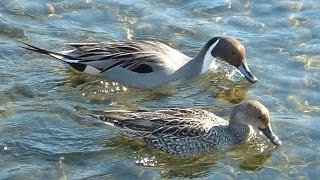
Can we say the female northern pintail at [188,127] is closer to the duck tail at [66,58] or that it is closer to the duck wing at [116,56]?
the duck wing at [116,56]

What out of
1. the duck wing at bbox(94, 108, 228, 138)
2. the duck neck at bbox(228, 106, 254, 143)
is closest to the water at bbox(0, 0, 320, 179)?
the duck neck at bbox(228, 106, 254, 143)

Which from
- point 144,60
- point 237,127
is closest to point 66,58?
point 144,60

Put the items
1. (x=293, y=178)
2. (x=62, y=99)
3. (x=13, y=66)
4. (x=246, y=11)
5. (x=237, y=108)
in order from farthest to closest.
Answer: (x=246, y=11), (x=13, y=66), (x=62, y=99), (x=237, y=108), (x=293, y=178)

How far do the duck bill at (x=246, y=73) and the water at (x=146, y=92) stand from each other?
0.12 m

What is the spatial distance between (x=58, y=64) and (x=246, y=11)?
10.2ft

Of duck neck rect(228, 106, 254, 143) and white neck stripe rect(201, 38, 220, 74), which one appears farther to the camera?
white neck stripe rect(201, 38, 220, 74)

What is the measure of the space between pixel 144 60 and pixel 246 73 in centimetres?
132

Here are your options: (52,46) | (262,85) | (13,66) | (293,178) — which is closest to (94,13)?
(52,46)

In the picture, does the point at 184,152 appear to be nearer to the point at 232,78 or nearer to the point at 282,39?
the point at 232,78

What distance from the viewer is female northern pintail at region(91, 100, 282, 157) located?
9266mm

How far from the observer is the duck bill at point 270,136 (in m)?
9.31

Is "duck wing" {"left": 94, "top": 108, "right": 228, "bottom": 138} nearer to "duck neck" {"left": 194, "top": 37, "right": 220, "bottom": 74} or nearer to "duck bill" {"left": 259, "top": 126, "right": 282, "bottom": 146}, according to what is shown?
"duck bill" {"left": 259, "top": 126, "right": 282, "bottom": 146}

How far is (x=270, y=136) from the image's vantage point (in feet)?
30.7

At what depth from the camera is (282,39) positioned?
39.6ft
